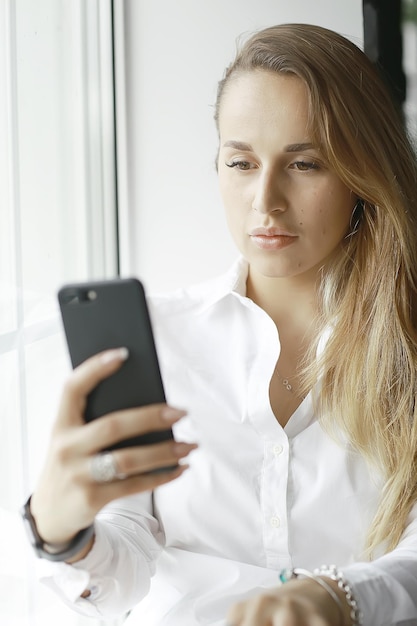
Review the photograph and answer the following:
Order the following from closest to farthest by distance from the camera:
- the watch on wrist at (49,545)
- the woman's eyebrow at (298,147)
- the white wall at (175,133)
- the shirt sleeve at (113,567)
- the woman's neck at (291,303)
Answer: the watch on wrist at (49,545)
the shirt sleeve at (113,567)
the woman's eyebrow at (298,147)
the woman's neck at (291,303)
the white wall at (175,133)

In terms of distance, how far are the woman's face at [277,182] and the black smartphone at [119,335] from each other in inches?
16.5

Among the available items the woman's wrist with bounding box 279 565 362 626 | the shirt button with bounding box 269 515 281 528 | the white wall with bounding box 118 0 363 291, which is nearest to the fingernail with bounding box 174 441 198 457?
the woman's wrist with bounding box 279 565 362 626

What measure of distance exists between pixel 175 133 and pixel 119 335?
3.08ft

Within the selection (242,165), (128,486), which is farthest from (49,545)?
(242,165)

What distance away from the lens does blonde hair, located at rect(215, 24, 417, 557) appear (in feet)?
3.80

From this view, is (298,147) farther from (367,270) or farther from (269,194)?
(367,270)

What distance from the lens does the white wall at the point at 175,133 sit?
160cm

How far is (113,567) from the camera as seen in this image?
1050mm

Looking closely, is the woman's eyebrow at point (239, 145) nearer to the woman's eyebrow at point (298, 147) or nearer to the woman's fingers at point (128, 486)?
the woman's eyebrow at point (298, 147)

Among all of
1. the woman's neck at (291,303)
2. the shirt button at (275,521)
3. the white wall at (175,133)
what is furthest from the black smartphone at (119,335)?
the white wall at (175,133)

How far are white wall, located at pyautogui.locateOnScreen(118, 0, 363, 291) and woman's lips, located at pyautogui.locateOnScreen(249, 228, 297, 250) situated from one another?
0.47 meters

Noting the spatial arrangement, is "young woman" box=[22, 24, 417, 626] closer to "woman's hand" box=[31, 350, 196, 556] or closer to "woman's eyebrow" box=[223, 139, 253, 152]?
"woman's eyebrow" box=[223, 139, 253, 152]

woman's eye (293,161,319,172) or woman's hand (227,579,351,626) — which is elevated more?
woman's eye (293,161,319,172)

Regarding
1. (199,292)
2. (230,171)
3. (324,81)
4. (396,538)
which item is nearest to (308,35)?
(324,81)
